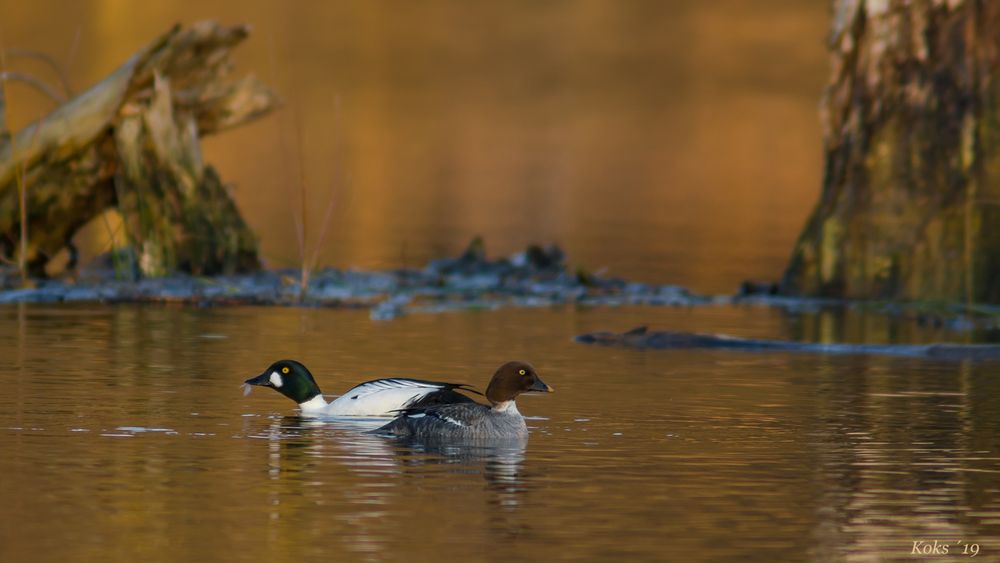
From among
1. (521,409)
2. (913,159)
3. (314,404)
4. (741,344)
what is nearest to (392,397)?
(314,404)

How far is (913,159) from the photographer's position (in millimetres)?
20750

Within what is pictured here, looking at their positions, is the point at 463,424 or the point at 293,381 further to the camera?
the point at 293,381

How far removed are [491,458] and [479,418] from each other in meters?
0.60

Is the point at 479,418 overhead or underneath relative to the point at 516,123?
underneath

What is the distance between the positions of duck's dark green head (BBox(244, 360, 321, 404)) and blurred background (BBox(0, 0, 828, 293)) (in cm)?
527

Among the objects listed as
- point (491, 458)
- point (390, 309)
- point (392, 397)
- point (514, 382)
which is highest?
point (390, 309)

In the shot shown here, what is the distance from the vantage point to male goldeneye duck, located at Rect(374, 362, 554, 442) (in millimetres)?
12688

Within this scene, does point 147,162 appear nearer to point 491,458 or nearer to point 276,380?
point 276,380

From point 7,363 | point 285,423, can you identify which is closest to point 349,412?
point 285,423

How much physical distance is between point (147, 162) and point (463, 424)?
29.1 feet

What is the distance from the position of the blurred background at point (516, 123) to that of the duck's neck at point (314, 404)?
5433 mm

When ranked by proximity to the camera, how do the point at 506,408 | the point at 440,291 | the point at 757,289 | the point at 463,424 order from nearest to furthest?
1. the point at 463,424
2. the point at 506,408
3. the point at 440,291
4. the point at 757,289

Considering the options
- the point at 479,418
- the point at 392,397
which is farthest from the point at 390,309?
the point at 479,418
